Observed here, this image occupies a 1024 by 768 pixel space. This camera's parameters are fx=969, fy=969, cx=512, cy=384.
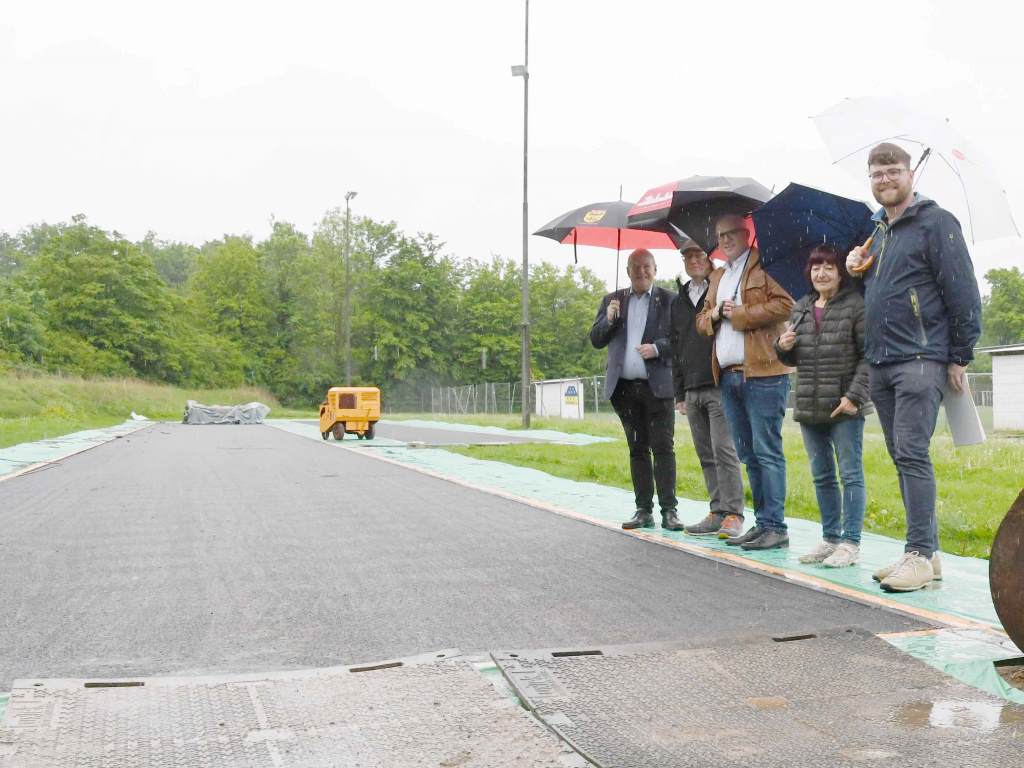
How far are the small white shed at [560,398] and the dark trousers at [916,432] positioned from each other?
2932 cm

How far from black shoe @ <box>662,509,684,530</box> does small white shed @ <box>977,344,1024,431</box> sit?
75.8 feet

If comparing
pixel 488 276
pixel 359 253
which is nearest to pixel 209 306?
pixel 359 253

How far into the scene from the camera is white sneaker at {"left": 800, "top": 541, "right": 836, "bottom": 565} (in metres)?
5.29

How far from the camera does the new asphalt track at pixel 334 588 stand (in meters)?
3.69

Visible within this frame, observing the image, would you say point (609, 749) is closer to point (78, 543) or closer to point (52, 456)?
point (78, 543)

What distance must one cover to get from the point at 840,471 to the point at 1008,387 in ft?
82.1

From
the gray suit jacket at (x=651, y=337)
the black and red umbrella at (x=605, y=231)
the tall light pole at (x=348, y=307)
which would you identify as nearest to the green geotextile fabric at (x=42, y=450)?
the black and red umbrella at (x=605, y=231)

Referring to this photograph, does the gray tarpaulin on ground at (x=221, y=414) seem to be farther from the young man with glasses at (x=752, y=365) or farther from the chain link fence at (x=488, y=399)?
the young man with glasses at (x=752, y=365)

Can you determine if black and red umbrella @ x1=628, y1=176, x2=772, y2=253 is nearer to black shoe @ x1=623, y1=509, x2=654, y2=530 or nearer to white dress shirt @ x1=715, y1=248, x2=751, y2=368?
white dress shirt @ x1=715, y1=248, x2=751, y2=368

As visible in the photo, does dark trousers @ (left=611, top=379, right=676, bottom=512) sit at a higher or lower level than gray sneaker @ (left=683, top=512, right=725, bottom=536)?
higher

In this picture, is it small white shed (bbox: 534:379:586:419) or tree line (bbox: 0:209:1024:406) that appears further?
tree line (bbox: 0:209:1024:406)

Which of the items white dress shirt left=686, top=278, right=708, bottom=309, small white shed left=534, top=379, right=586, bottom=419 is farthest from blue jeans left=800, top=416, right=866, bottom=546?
small white shed left=534, top=379, right=586, bottom=419

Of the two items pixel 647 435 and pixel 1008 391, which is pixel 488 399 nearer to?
pixel 1008 391

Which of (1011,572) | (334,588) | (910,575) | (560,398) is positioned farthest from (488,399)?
(1011,572)
